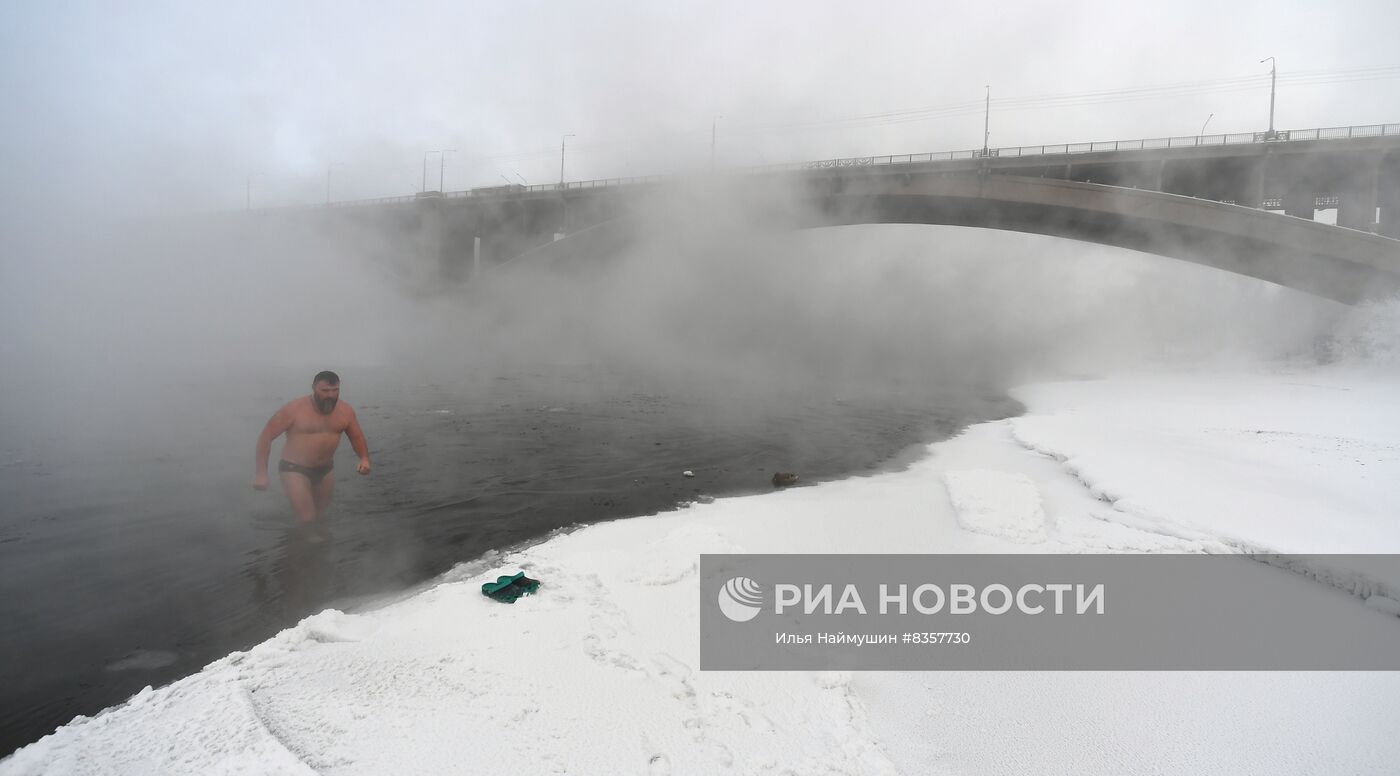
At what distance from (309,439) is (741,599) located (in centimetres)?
410

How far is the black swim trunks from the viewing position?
5.12 m

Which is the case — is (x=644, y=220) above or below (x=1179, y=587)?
above

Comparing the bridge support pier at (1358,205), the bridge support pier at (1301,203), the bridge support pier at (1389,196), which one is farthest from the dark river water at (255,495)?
the bridge support pier at (1389,196)

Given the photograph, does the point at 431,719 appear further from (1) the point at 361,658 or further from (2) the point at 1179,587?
(2) the point at 1179,587

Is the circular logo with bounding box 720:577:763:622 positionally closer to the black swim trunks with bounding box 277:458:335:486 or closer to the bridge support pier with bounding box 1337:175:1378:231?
the black swim trunks with bounding box 277:458:335:486

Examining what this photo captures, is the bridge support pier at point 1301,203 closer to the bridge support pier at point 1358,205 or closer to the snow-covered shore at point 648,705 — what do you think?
the bridge support pier at point 1358,205

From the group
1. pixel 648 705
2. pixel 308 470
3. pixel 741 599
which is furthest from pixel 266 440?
pixel 648 705

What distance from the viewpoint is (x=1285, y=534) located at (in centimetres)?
421

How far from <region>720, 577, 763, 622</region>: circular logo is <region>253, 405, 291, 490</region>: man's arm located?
385 cm

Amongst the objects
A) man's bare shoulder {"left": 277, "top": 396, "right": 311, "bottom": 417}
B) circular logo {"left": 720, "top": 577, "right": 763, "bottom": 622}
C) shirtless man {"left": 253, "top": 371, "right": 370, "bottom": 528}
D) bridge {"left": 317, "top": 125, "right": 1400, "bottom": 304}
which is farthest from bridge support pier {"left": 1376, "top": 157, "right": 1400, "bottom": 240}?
man's bare shoulder {"left": 277, "top": 396, "right": 311, "bottom": 417}

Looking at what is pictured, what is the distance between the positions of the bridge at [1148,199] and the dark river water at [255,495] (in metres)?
15.1

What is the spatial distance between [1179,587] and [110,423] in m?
13.9

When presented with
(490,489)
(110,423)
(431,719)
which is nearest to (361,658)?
(431,719)

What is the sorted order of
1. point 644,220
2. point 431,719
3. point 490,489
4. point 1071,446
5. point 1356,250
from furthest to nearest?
point 644,220 < point 1356,250 < point 1071,446 < point 490,489 < point 431,719
